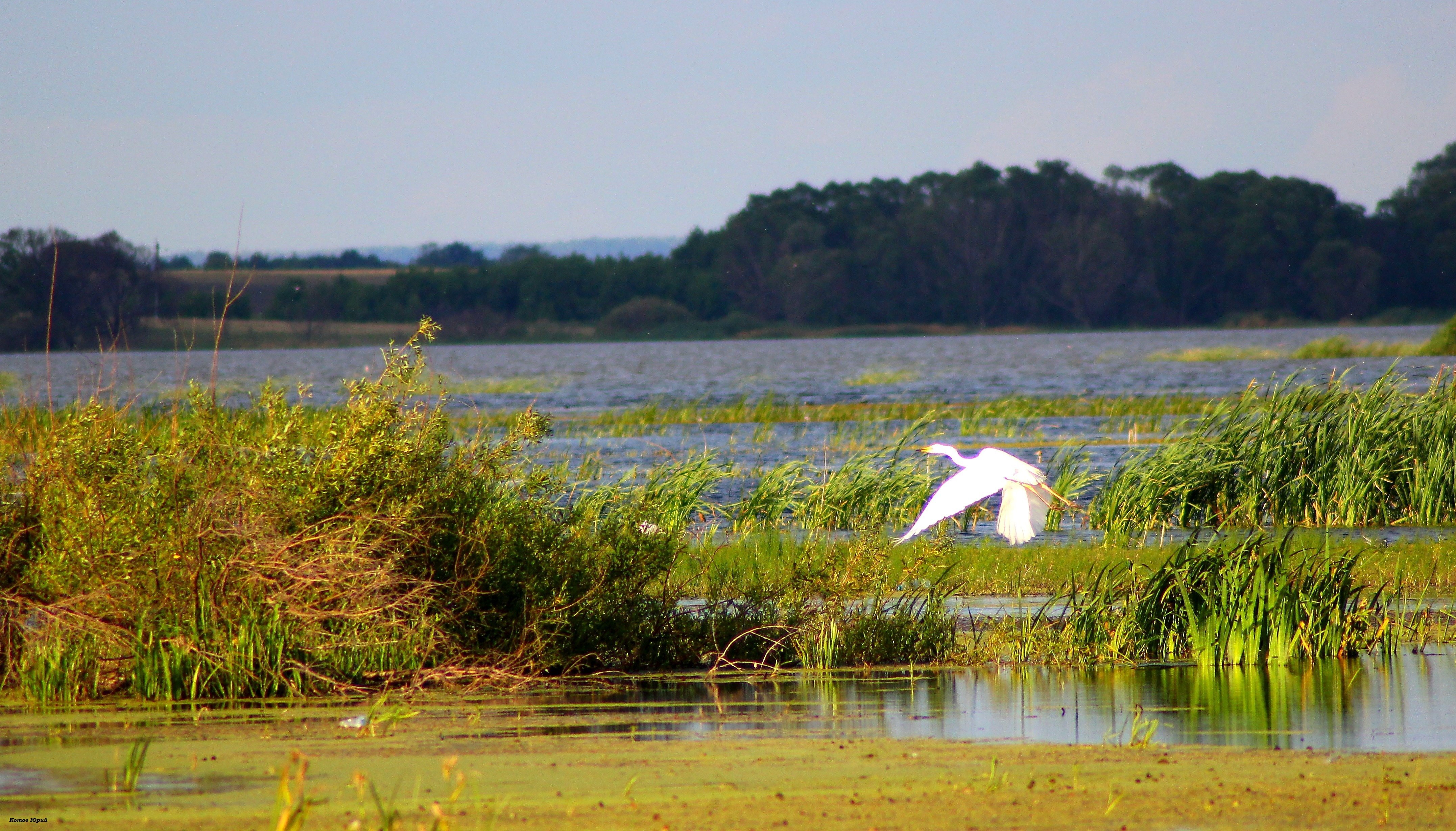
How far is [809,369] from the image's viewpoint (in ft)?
233

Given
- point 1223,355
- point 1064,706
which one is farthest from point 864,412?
point 1223,355

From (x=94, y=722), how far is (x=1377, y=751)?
6.31 meters

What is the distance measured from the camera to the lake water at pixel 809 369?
1743 inches

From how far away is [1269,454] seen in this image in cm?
1533

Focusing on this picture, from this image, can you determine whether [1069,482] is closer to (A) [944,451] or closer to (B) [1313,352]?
(A) [944,451]

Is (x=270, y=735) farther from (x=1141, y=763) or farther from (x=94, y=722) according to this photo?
(x=1141, y=763)

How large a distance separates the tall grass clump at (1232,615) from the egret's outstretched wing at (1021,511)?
1708 millimetres

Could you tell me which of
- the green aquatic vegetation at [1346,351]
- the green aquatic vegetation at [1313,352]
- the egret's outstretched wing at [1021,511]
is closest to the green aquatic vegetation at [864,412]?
the egret's outstretched wing at [1021,511]

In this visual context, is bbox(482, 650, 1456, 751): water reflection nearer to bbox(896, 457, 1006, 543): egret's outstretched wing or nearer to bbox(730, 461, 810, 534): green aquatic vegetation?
bbox(896, 457, 1006, 543): egret's outstretched wing

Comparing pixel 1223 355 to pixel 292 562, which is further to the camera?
pixel 1223 355

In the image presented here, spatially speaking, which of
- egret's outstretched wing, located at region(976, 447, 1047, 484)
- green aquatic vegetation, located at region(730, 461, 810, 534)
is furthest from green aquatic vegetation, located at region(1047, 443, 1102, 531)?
egret's outstretched wing, located at region(976, 447, 1047, 484)

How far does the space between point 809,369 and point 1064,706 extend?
63.0 m

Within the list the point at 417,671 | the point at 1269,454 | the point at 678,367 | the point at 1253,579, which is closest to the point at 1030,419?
the point at 1269,454

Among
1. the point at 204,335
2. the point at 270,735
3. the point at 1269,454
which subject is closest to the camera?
the point at 270,735
